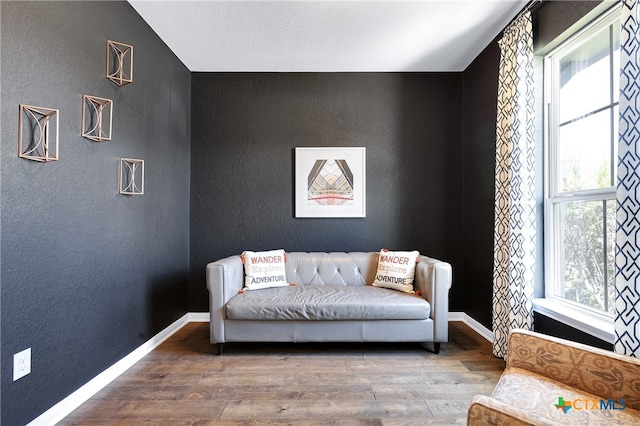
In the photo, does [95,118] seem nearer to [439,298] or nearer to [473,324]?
[439,298]

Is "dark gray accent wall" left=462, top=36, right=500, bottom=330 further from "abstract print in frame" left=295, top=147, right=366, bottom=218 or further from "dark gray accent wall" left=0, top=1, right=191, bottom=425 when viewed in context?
"dark gray accent wall" left=0, top=1, right=191, bottom=425

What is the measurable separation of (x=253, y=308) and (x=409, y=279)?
1481mm

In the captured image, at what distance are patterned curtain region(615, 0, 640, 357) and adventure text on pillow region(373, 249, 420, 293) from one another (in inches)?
58.5

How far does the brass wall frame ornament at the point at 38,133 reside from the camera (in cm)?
153

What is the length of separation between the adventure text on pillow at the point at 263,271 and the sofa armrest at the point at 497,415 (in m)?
2.17

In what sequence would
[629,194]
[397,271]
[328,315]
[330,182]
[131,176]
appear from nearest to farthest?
[629,194] < [131,176] < [328,315] < [397,271] < [330,182]

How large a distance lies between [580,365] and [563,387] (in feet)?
0.41

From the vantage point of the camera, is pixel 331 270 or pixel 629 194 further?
pixel 331 270

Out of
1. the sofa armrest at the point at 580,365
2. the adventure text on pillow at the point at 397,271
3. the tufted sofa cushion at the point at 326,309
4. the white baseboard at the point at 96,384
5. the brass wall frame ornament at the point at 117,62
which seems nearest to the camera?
the sofa armrest at the point at 580,365

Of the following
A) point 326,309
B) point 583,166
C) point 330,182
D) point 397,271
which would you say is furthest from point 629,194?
point 330,182

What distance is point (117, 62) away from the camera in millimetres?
2256

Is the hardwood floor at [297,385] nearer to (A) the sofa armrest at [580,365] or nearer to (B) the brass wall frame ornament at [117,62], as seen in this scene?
(A) the sofa armrest at [580,365]

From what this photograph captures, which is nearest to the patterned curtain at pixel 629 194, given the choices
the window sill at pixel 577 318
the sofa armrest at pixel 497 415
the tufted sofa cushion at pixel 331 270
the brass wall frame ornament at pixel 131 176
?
the window sill at pixel 577 318

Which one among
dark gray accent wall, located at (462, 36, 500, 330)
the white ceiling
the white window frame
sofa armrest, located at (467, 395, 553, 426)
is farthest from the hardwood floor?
the white ceiling
